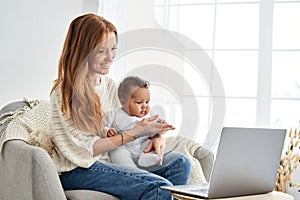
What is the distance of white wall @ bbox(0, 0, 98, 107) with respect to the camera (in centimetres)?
227

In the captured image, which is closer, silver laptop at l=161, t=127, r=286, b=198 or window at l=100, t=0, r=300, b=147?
silver laptop at l=161, t=127, r=286, b=198

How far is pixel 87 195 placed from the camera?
1659 millimetres

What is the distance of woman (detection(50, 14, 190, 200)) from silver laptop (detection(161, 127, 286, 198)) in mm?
364

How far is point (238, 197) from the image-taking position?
134cm

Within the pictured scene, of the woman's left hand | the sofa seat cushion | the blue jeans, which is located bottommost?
the sofa seat cushion

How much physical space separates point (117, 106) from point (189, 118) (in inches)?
15.2

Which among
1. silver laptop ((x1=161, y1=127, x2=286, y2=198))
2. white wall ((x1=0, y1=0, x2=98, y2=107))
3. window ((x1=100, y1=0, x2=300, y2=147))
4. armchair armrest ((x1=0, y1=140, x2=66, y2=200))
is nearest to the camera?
silver laptop ((x1=161, y1=127, x2=286, y2=198))

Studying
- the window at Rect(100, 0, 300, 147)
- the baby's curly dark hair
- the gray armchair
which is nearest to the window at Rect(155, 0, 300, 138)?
the window at Rect(100, 0, 300, 147)

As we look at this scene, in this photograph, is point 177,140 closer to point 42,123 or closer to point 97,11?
point 42,123

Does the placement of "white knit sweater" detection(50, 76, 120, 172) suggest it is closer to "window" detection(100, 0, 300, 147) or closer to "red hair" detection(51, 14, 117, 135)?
"red hair" detection(51, 14, 117, 135)

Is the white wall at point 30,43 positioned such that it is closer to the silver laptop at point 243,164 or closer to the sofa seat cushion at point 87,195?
the sofa seat cushion at point 87,195

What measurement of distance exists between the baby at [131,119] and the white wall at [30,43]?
2.48ft

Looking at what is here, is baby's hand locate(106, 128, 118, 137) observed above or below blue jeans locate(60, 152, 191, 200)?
above

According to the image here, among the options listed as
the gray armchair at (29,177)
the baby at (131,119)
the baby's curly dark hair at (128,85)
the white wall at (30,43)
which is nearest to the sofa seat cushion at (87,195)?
the gray armchair at (29,177)
